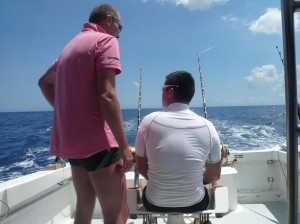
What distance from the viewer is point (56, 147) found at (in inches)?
56.6

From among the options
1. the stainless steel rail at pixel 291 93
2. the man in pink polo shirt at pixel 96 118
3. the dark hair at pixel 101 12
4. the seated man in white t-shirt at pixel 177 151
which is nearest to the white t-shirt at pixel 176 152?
the seated man in white t-shirt at pixel 177 151

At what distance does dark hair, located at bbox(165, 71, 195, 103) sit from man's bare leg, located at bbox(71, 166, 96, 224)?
0.61 meters

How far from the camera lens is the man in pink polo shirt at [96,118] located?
1.26 meters

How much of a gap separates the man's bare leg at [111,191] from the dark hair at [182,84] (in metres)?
0.49

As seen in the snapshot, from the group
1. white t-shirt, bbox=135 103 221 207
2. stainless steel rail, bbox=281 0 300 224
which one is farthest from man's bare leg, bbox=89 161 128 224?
stainless steel rail, bbox=281 0 300 224

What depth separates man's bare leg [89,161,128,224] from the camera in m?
1.31

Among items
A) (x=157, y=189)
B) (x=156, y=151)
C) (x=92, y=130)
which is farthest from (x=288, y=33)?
(x=157, y=189)

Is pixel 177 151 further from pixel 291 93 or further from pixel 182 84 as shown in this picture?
pixel 291 93

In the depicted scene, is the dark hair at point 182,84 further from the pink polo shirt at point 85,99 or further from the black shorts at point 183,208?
the black shorts at point 183,208

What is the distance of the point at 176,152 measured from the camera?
1.45m

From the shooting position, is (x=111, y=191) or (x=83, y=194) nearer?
(x=111, y=191)

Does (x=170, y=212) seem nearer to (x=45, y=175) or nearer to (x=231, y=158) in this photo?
(x=45, y=175)

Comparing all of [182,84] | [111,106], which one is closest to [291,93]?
[111,106]

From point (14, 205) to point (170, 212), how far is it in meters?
0.91
